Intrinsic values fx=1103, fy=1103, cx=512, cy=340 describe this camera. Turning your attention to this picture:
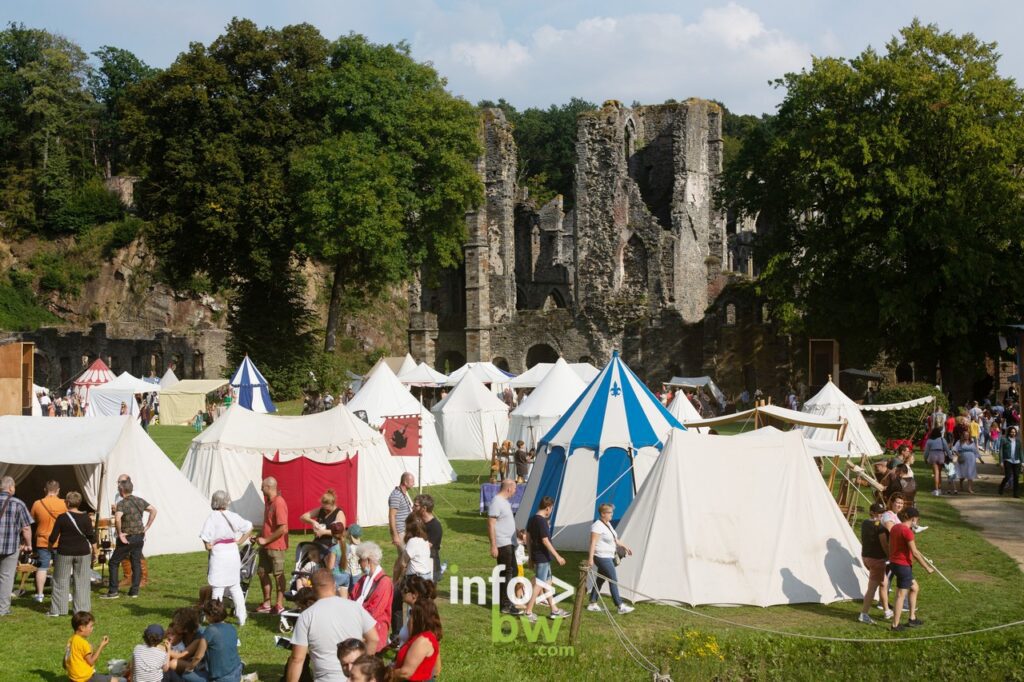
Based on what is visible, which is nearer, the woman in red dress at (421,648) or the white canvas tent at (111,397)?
the woman in red dress at (421,648)

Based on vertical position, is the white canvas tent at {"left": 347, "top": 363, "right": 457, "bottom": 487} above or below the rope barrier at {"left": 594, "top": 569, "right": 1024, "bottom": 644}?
above

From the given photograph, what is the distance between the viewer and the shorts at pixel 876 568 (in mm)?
11609

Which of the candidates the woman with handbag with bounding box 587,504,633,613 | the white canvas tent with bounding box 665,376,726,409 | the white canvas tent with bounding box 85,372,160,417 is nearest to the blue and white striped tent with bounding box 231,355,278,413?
the white canvas tent with bounding box 85,372,160,417

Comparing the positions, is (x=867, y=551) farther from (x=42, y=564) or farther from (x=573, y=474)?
(x=42, y=564)

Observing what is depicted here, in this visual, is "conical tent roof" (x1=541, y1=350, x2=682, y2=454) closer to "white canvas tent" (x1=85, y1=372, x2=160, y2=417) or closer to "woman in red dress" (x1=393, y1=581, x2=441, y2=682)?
"woman in red dress" (x1=393, y1=581, x2=441, y2=682)

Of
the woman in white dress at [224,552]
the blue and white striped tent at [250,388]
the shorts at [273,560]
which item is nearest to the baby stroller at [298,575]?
the shorts at [273,560]

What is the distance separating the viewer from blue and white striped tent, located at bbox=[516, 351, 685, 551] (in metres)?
15.5

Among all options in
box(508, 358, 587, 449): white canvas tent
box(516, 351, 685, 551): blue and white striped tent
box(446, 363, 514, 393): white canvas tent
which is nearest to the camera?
box(516, 351, 685, 551): blue and white striped tent

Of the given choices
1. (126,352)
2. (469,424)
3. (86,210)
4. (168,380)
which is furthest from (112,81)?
(469,424)

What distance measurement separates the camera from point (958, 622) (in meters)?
11.5

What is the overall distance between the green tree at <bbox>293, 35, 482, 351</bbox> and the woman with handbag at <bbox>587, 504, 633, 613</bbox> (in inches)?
991

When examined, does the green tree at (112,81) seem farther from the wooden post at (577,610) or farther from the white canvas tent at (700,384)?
the wooden post at (577,610)

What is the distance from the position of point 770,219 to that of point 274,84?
17438mm

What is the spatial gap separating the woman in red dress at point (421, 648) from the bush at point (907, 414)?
2210cm
